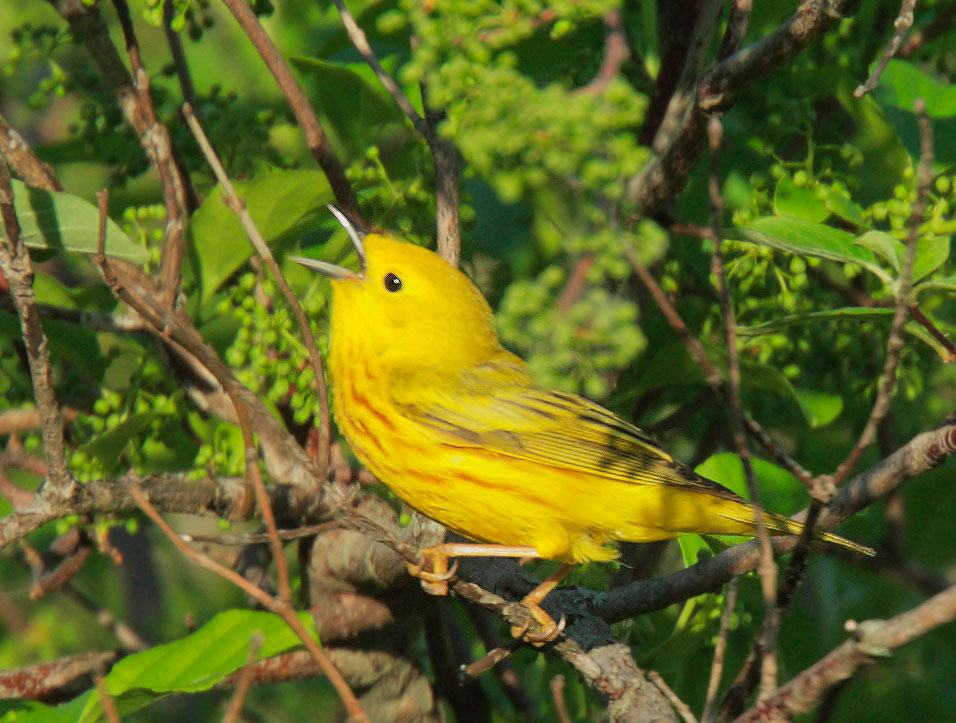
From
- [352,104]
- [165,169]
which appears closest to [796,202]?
[352,104]

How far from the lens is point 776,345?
3500 millimetres

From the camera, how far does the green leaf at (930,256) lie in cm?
273

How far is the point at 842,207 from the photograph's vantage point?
3.16m

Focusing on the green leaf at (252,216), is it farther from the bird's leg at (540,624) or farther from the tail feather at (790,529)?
the tail feather at (790,529)

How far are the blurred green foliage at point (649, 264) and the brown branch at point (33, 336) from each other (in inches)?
18.4

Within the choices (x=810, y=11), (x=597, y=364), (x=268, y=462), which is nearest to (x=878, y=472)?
(x=597, y=364)

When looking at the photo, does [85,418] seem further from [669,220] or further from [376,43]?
[669,220]

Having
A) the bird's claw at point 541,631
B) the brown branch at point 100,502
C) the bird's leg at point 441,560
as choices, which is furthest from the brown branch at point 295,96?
the bird's claw at point 541,631

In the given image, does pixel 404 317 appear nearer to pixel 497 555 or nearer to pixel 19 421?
pixel 497 555

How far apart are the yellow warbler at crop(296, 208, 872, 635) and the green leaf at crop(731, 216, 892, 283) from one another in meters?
0.79

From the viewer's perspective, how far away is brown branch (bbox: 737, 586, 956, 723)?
1.58 m

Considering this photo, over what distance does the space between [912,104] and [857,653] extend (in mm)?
2245

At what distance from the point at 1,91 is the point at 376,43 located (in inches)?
124

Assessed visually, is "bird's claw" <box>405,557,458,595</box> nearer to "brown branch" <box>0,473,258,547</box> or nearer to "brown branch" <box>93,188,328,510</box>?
"brown branch" <box>93,188,328,510</box>
